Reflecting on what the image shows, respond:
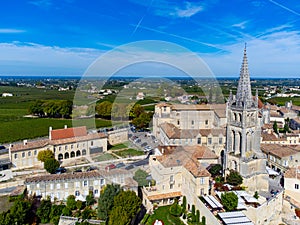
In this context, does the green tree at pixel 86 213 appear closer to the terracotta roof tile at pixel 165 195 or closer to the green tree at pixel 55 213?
the green tree at pixel 55 213

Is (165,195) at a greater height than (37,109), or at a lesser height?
lesser

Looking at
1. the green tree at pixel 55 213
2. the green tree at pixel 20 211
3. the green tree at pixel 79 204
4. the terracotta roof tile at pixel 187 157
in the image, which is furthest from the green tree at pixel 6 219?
the terracotta roof tile at pixel 187 157

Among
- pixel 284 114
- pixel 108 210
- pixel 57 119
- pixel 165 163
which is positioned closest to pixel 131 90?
pixel 165 163

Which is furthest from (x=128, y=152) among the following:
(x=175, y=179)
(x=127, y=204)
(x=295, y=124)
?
(x=295, y=124)

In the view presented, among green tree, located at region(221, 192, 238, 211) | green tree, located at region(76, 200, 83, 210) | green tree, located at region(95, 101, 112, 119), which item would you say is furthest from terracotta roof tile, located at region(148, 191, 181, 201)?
green tree, located at region(95, 101, 112, 119)

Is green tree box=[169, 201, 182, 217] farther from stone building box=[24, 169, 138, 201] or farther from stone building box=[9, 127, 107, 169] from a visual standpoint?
stone building box=[9, 127, 107, 169]

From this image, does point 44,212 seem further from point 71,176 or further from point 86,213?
point 71,176
